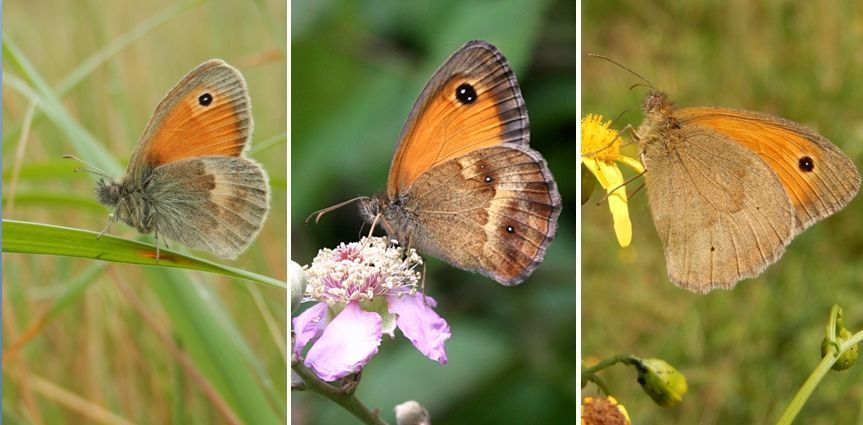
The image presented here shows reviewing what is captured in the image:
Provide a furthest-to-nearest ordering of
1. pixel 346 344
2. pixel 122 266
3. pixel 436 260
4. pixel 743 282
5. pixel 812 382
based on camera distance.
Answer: pixel 743 282 < pixel 122 266 < pixel 436 260 < pixel 346 344 < pixel 812 382

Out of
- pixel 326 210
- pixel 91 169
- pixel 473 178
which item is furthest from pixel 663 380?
pixel 91 169

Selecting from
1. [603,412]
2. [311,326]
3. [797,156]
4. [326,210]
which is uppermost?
[797,156]

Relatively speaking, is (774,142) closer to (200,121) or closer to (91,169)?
(200,121)

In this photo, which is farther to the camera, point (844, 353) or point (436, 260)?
point (436, 260)

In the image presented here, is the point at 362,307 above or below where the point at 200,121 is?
below

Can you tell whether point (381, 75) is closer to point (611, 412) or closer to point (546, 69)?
point (546, 69)

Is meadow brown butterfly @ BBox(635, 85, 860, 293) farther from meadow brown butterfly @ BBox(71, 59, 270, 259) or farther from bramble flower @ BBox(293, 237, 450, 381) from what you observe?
meadow brown butterfly @ BBox(71, 59, 270, 259)

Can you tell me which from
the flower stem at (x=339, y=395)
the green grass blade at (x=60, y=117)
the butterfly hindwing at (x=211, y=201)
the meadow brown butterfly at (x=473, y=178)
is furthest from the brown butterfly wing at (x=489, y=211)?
the green grass blade at (x=60, y=117)

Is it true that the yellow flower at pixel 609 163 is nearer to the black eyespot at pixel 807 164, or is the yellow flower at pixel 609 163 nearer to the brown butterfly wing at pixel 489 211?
the brown butterfly wing at pixel 489 211
